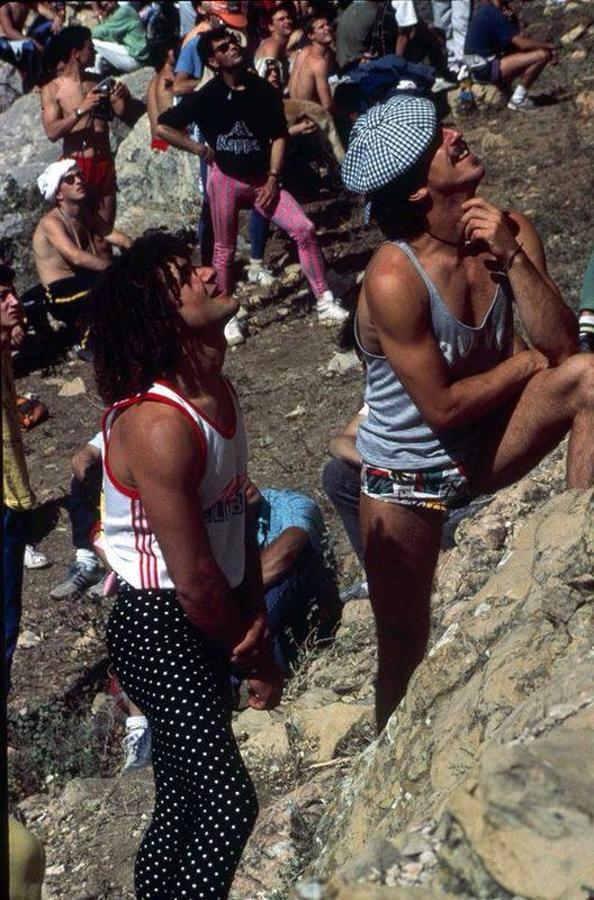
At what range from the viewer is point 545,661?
263 cm

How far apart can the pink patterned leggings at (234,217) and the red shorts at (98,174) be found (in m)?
1.02

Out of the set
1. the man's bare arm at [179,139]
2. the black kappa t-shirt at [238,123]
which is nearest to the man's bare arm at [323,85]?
the man's bare arm at [179,139]

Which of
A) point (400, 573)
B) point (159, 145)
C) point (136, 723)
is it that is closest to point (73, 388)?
point (159, 145)

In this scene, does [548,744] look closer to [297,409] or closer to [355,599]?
[355,599]

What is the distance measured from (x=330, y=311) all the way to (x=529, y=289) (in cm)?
578

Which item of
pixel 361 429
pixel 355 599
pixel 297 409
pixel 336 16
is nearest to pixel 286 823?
pixel 361 429

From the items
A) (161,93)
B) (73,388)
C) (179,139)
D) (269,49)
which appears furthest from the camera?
(269,49)

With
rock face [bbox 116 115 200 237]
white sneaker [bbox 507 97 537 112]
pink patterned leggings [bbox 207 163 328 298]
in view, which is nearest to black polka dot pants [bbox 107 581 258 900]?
pink patterned leggings [bbox 207 163 328 298]

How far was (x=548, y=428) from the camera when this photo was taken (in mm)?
3641

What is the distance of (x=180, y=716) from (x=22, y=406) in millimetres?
6171

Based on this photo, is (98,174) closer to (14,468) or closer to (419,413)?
(14,468)

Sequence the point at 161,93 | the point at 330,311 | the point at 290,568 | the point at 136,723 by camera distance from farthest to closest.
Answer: the point at 161,93 < the point at 330,311 < the point at 290,568 < the point at 136,723

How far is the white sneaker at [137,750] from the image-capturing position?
16.8ft

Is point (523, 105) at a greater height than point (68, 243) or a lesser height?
lesser
